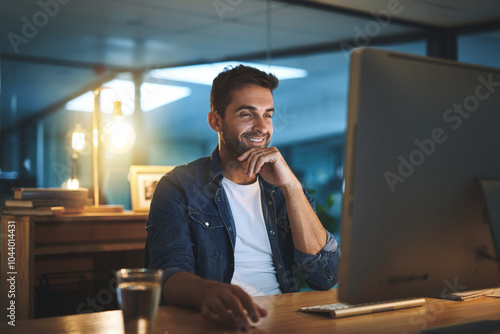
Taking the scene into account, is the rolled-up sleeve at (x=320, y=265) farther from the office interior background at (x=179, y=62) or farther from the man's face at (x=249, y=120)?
the office interior background at (x=179, y=62)

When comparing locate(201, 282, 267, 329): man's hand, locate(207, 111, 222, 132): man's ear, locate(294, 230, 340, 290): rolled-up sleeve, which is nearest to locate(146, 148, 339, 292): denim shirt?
locate(294, 230, 340, 290): rolled-up sleeve

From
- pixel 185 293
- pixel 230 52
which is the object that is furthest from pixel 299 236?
pixel 230 52

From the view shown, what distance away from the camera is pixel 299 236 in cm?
162

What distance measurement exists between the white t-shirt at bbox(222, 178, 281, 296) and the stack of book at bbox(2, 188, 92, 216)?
1.25 meters

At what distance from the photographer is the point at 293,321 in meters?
1.07

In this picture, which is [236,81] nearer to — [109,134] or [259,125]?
[259,125]

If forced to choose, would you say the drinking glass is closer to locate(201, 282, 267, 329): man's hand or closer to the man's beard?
locate(201, 282, 267, 329): man's hand

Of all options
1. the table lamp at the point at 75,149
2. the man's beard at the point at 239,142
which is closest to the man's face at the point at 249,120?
the man's beard at the point at 239,142

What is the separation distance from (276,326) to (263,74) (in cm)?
107

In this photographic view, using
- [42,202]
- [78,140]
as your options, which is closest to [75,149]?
[78,140]

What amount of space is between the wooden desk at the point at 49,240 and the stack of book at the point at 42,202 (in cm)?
4

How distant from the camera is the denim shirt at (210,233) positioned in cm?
156

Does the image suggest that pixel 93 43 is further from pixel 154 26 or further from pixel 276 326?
pixel 276 326

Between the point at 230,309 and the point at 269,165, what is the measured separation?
0.67m
